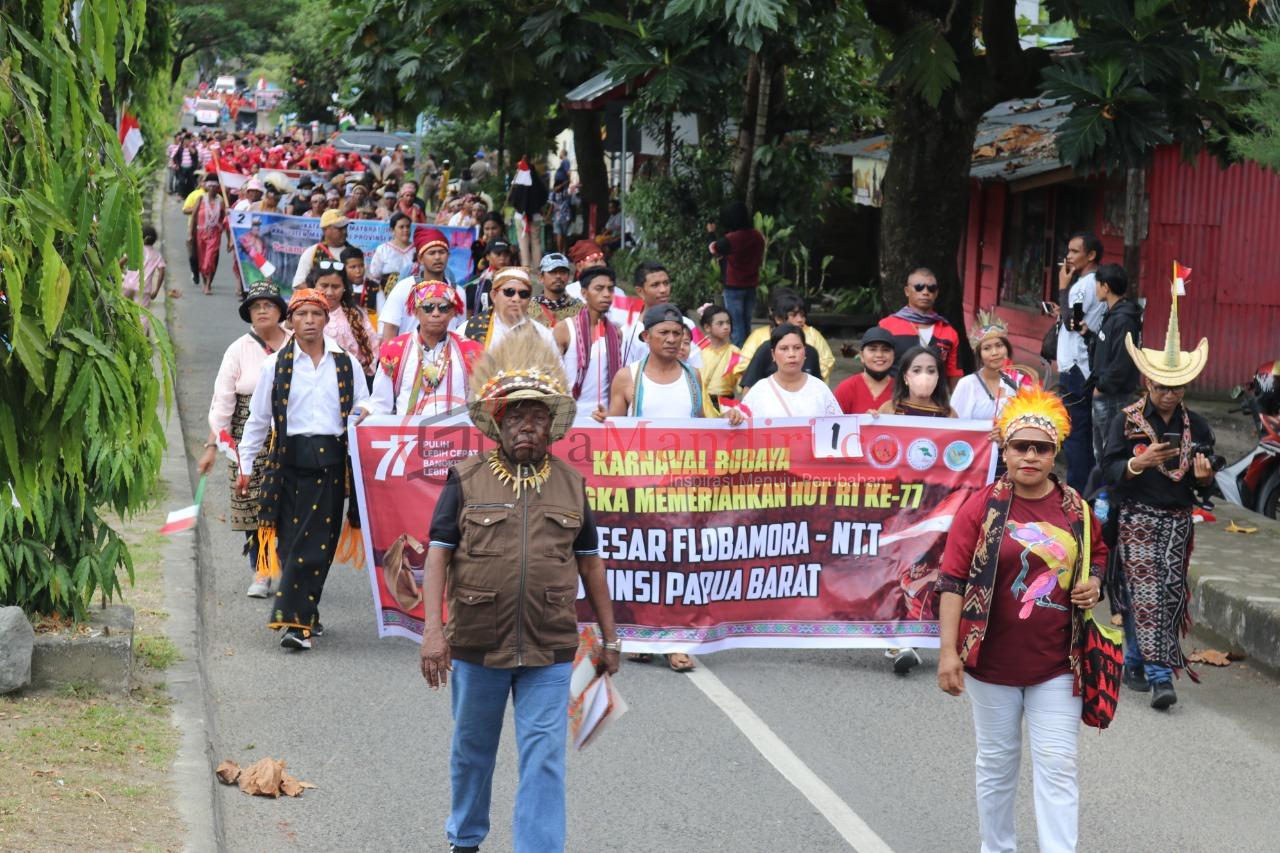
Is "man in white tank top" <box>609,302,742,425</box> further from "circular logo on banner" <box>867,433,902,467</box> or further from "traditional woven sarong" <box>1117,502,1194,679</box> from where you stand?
"traditional woven sarong" <box>1117,502,1194,679</box>

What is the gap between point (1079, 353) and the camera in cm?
1203

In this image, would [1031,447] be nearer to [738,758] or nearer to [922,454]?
[738,758]

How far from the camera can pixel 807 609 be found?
28.0 feet

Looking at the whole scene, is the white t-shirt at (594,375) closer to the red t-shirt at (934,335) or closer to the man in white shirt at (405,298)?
the man in white shirt at (405,298)

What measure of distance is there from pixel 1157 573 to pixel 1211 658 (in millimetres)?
1377

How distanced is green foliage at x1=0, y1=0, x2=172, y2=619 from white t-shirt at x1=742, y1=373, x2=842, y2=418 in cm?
410

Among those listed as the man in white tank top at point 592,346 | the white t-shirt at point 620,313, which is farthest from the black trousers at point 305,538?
the white t-shirt at point 620,313

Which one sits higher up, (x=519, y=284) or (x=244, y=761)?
(x=519, y=284)

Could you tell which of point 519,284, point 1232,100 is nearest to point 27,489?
point 519,284

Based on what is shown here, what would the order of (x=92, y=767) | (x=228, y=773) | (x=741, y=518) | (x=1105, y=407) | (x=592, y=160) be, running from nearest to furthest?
(x=92, y=767) < (x=228, y=773) < (x=741, y=518) < (x=1105, y=407) < (x=592, y=160)

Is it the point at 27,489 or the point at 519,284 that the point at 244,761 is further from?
the point at 519,284

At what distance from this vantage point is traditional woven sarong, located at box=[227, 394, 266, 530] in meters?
8.78

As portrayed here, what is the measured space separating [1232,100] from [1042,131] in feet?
27.5

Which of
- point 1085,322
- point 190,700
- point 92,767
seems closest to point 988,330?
point 1085,322
